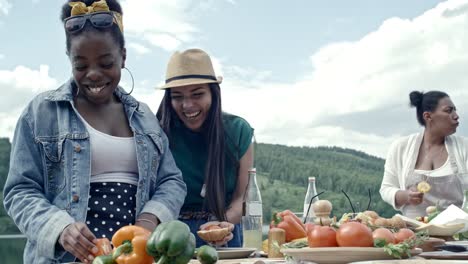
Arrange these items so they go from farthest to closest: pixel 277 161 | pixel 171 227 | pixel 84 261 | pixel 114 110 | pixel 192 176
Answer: pixel 277 161, pixel 192 176, pixel 114 110, pixel 84 261, pixel 171 227

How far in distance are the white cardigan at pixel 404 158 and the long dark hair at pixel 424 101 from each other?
1.00 feet

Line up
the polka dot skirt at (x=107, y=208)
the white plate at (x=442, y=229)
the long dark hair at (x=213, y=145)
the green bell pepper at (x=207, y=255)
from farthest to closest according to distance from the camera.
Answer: the long dark hair at (x=213, y=145), the white plate at (x=442, y=229), the polka dot skirt at (x=107, y=208), the green bell pepper at (x=207, y=255)

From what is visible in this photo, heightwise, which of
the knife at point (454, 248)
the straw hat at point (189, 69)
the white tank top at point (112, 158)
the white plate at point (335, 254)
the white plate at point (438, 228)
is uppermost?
the straw hat at point (189, 69)

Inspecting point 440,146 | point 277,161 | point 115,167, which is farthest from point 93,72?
point 277,161

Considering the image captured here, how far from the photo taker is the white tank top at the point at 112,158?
10.4 feet

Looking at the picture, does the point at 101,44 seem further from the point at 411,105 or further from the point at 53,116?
the point at 411,105

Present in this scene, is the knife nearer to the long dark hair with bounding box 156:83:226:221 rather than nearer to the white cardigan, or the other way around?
the long dark hair with bounding box 156:83:226:221

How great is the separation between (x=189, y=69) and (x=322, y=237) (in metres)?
1.91

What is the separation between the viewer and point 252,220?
3357mm

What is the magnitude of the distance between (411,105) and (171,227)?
5.89 meters

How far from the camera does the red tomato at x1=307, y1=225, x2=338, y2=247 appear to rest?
2572 millimetres

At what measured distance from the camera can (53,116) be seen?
318 centimetres

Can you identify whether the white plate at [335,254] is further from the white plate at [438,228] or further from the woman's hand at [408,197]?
the woman's hand at [408,197]

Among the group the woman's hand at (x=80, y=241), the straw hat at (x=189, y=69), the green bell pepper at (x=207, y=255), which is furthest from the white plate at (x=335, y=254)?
the straw hat at (x=189, y=69)
